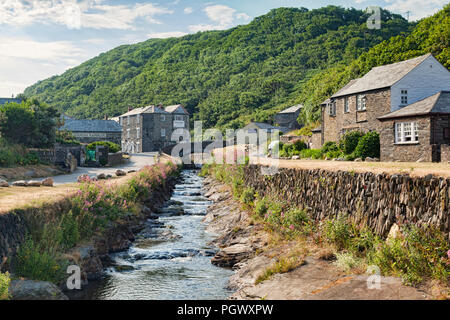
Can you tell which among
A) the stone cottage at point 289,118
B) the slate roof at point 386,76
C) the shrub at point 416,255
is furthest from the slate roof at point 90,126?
the shrub at point 416,255

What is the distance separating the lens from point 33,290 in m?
8.61

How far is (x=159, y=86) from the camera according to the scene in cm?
14150

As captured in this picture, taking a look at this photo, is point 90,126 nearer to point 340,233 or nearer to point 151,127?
point 151,127

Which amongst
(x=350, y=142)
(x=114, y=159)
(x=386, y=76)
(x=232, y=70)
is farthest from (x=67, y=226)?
(x=232, y=70)

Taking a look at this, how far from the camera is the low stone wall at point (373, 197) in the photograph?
8508 millimetres

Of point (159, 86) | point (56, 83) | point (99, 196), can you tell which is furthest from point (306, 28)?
point (99, 196)

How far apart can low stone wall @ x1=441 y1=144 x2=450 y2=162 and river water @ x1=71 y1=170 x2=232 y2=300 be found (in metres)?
14.0

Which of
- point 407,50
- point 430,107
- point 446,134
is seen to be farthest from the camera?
point 407,50

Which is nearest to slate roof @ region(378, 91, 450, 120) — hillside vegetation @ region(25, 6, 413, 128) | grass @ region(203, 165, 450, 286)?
grass @ region(203, 165, 450, 286)

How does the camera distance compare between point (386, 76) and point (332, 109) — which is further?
point (332, 109)

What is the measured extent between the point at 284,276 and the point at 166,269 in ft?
15.0

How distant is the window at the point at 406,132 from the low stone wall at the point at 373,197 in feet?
42.0

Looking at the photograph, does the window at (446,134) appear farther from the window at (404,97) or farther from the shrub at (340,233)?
the shrub at (340,233)

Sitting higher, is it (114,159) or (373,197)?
(114,159)
